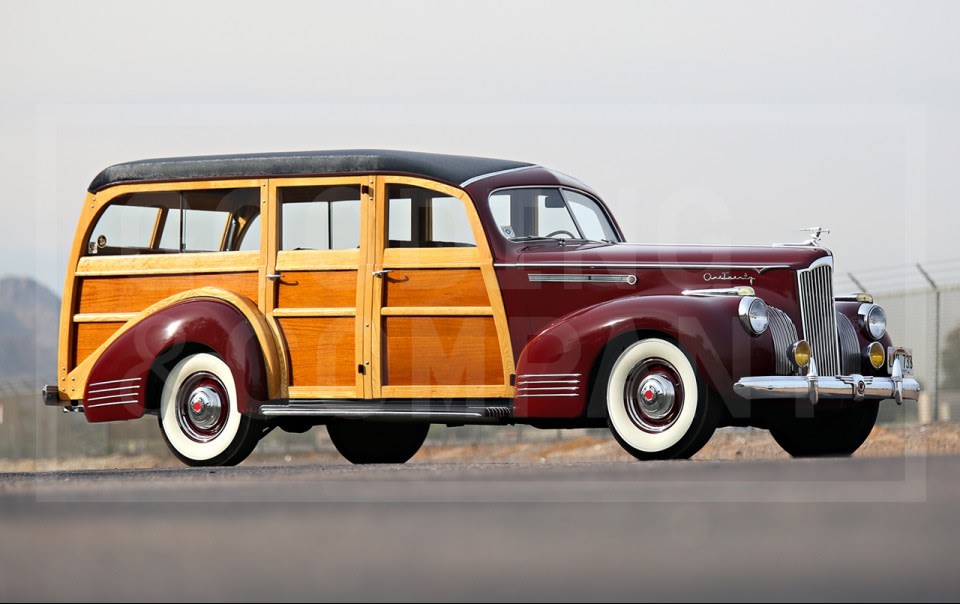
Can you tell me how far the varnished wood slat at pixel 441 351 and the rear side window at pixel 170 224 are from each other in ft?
6.50

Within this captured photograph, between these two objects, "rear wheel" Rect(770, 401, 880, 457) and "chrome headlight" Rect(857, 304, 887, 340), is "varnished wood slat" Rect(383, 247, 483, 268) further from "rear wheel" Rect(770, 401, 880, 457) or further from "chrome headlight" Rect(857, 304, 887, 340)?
"chrome headlight" Rect(857, 304, 887, 340)

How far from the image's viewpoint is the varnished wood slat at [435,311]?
9.74 meters

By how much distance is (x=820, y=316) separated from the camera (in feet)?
32.0

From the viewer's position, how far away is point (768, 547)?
4.52 m

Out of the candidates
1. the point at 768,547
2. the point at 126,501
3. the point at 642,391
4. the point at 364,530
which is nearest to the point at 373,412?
the point at 642,391

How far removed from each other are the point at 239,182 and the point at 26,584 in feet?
22.9

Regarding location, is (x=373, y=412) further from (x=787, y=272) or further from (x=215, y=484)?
(x=787, y=272)

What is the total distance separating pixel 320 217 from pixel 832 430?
14.7ft

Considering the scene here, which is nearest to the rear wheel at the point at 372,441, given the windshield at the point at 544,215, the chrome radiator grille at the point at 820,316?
the windshield at the point at 544,215

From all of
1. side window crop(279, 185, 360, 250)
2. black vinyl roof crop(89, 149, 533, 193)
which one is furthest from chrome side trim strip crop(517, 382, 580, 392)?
side window crop(279, 185, 360, 250)

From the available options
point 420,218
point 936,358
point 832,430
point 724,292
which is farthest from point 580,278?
point 936,358

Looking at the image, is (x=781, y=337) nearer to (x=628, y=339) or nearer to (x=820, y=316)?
(x=820, y=316)

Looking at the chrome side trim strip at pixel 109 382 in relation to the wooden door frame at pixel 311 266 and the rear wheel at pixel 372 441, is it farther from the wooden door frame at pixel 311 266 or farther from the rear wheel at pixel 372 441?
the rear wheel at pixel 372 441

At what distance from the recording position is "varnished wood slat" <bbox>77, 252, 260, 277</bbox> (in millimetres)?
10711
